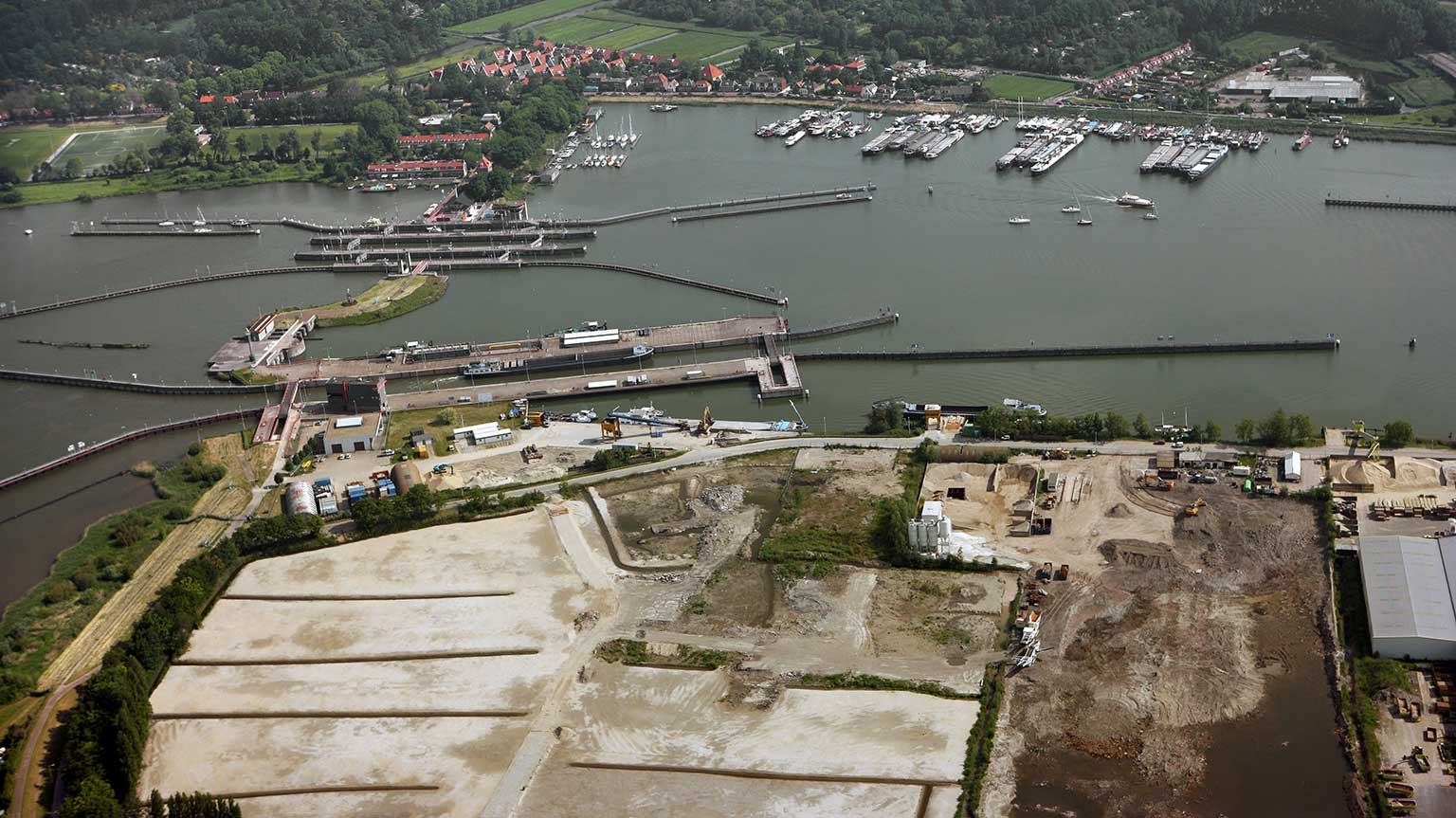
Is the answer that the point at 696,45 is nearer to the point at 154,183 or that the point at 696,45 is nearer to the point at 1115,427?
the point at 154,183

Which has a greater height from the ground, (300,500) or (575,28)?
(575,28)

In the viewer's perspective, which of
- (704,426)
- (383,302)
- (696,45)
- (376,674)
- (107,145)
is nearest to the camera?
(376,674)

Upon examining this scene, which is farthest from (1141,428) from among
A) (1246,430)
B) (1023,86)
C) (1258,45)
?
(1258,45)

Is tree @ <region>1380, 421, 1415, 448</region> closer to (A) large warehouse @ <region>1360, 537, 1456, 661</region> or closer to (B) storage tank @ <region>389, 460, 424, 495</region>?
(A) large warehouse @ <region>1360, 537, 1456, 661</region>

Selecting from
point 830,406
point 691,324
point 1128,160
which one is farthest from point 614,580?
point 1128,160

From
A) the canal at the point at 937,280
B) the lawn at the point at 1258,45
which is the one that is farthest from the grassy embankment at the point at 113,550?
the lawn at the point at 1258,45

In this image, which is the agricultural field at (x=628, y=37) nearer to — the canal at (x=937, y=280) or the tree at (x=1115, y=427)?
the canal at (x=937, y=280)
